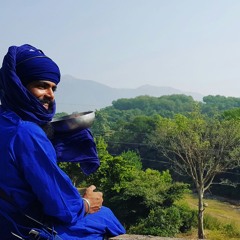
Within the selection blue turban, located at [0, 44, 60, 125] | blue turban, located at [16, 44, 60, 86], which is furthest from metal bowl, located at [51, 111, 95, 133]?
blue turban, located at [16, 44, 60, 86]

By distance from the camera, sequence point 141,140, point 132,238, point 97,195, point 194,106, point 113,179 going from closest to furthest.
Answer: point 97,195, point 132,238, point 194,106, point 113,179, point 141,140

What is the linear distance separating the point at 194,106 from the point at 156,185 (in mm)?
6682

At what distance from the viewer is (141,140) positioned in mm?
47781

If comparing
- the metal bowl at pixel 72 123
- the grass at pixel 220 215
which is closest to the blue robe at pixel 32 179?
the metal bowl at pixel 72 123

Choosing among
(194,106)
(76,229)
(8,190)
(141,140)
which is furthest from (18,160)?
(141,140)

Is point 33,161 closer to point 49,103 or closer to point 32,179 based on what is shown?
point 32,179

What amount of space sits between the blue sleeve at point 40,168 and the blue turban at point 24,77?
10cm

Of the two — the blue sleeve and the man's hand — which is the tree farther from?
the blue sleeve

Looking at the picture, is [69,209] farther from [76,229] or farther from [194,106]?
[194,106]

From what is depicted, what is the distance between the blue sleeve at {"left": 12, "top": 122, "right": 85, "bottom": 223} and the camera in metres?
1.48

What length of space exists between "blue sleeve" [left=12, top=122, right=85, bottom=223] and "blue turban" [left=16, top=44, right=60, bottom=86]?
0.24 meters

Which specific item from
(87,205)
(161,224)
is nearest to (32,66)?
(87,205)

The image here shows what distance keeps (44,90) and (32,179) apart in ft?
1.39

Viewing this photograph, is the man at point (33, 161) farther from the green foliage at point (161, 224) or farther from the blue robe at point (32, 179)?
the green foliage at point (161, 224)
